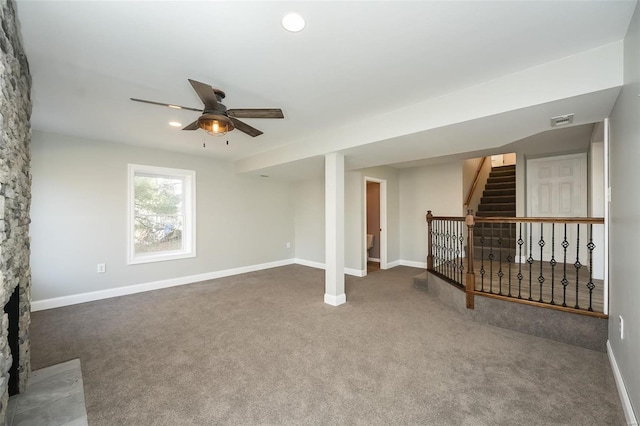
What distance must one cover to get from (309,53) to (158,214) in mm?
4141

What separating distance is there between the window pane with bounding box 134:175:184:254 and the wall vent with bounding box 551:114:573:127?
5426 mm

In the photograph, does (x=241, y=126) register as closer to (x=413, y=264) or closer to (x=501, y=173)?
(x=413, y=264)

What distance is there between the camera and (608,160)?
232cm

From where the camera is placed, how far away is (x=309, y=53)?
1.97m

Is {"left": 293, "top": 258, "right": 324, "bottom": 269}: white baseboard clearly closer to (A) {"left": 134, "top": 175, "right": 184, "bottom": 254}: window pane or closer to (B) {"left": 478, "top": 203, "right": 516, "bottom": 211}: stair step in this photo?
(A) {"left": 134, "top": 175, "right": 184, "bottom": 254}: window pane

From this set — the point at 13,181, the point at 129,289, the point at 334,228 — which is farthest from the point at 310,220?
the point at 13,181

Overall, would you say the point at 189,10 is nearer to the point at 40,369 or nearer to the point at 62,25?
the point at 62,25

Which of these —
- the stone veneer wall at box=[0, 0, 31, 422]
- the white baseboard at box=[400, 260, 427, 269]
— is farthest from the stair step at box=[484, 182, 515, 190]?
the stone veneer wall at box=[0, 0, 31, 422]

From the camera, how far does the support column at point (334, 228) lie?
3764mm

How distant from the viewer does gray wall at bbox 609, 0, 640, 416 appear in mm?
1562

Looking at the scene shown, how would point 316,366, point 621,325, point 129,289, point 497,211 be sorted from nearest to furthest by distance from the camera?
point 621,325 < point 316,366 < point 129,289 < point 497,211

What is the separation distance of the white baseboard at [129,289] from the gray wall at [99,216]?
0.06 meters

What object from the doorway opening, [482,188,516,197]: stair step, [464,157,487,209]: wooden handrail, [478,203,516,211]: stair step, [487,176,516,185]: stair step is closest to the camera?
[464,157,487,209]: wooden handrail

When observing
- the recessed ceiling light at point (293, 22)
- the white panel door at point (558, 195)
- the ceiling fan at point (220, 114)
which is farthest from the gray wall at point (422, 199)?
the recessed ceiling light at point (293, 22)
